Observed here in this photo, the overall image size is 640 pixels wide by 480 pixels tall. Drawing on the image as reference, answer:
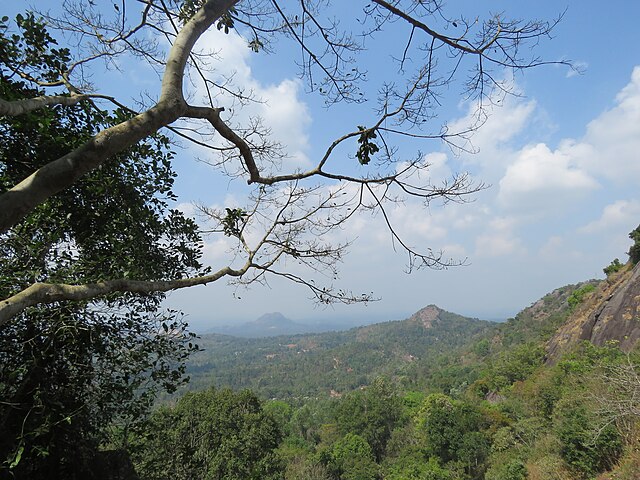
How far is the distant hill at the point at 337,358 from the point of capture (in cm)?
9275

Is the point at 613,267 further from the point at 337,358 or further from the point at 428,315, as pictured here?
the point at 428,315

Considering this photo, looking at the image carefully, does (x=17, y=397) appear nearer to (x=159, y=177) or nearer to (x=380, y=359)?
(x=159, y=177)

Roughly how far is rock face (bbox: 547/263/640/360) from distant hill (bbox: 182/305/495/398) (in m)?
45.8

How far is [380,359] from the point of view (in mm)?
116812

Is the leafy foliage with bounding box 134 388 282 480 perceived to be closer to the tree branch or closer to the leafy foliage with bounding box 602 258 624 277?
the tree branch

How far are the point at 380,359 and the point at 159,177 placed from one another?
123 metres

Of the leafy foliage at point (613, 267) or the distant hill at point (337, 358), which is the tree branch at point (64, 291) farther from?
the distant hill at point (337, 358)

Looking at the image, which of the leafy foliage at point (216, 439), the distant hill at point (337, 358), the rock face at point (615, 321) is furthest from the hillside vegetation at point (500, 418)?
the distant hill at point (337, 358)

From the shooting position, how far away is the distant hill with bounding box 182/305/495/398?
92.8m

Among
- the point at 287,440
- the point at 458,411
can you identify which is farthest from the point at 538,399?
the point at 287,440

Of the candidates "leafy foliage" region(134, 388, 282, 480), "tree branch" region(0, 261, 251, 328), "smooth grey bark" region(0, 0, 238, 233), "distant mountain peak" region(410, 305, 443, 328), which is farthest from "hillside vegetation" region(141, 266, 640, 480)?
"distant mountain peak" region(410, 305, 443, 328)

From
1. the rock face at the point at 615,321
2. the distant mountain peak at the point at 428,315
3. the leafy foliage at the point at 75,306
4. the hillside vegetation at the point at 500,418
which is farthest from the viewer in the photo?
the distant mountain peak at the point at 428,315

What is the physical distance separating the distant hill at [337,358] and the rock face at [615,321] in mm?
45847

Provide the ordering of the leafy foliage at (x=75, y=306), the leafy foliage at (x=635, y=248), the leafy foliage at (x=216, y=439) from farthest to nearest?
the leafy foliage at (x=635, y=248) → the leafy foliage at (x=216, y=439) → the leafy foliage at (x=75, y=306)
